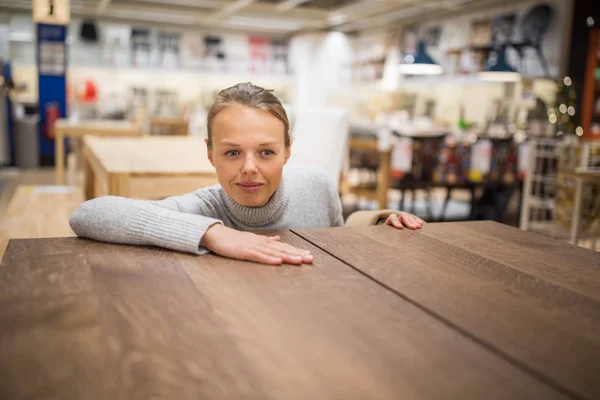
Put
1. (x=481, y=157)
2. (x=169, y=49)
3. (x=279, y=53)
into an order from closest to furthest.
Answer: (x=481, y=157) < (x=169, y=49) < (x=279, y=53)

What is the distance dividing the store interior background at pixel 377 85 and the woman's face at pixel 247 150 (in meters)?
1.87

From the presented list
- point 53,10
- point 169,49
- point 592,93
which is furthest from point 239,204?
point 169,49

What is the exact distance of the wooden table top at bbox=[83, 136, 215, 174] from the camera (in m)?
2.54

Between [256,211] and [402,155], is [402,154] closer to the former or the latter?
[402,155]

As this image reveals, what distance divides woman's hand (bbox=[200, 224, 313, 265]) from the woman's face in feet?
0.80

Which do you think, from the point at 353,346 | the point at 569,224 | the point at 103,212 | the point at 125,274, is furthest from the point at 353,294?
the point at 569,224

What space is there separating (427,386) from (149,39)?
13150 mm

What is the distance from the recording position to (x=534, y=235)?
4.51 feet

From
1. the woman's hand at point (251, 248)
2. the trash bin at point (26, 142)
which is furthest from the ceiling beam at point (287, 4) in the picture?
the woman's hand at point (251, 248)

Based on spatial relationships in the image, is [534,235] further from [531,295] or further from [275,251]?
[275,251]

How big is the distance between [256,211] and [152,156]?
175cm

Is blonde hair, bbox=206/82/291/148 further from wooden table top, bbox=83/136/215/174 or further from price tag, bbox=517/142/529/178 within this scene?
price tag, bbox=517/142/529/178

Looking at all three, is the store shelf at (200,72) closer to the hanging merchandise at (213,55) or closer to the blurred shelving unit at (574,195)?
the hanging merchandise at (213,55)

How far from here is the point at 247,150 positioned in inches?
51.4
